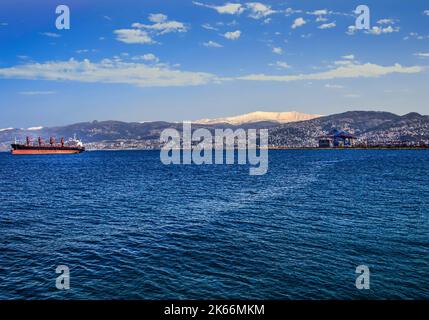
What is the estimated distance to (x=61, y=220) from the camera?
44.8 meters

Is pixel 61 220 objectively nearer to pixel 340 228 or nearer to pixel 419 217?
pixel 340 228

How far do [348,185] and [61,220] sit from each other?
2329 inches

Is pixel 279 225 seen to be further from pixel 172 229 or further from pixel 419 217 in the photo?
pixel 419 217

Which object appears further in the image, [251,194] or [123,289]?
[251,194]

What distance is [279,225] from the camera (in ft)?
133
